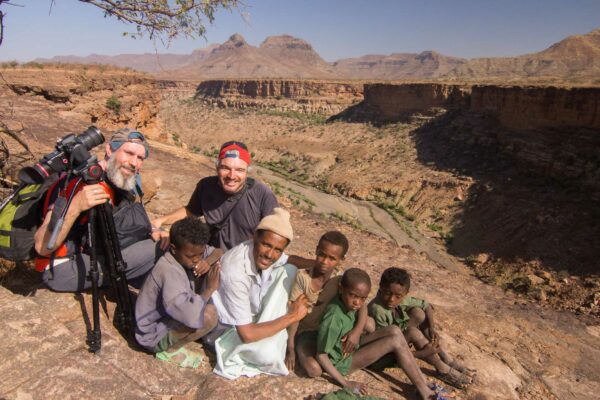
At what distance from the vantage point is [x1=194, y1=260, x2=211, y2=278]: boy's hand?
311 cm

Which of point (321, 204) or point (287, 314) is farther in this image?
point (321, 204)

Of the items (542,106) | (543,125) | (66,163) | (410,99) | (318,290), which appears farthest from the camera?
(410,99)

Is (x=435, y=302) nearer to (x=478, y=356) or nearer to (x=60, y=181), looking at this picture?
(x=478, y=356)

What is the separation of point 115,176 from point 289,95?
181ft

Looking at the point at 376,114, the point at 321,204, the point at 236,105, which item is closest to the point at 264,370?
the point at 321,204

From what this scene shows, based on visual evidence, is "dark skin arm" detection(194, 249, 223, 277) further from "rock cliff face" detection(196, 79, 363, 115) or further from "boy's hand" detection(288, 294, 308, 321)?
"rock cliff face" detection(196, 79, 363, 115)

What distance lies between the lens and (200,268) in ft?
10.3

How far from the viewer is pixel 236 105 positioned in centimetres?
6216

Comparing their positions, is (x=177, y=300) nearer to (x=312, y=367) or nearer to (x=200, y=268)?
(x=200, y=268)

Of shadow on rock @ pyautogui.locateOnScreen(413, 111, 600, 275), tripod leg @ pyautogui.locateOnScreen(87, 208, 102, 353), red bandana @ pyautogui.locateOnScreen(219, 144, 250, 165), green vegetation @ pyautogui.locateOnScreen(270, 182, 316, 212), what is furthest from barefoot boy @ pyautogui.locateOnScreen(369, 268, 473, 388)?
green vegetation @ pyautogui.locateOnScreen(270, 182, 316, 212)

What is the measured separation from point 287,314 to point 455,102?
101 ft

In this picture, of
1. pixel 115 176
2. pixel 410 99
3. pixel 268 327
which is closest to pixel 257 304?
pixel 268 327

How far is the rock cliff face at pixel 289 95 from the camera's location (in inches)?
2021

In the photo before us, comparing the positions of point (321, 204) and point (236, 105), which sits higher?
point (236, 105)
